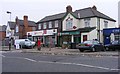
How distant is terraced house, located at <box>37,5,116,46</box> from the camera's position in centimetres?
4084

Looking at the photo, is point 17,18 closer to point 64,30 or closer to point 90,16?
point 64,30

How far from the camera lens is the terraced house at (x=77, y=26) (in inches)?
Result: 1608

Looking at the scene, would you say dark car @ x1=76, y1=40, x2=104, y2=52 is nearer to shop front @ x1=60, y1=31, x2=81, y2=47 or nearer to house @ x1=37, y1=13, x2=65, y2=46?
shop front @ x1=60, y1=31, x2=81, y2=47

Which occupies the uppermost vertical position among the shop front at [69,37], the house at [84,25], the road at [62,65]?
the house at [84,25]

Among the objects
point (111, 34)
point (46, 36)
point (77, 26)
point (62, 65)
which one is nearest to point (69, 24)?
point (77, 26)

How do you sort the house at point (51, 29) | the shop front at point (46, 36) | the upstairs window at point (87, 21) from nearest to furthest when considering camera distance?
the upstairs window at point (87, 21)
the house at point (51, 29)
the shop front at point (46, 36)

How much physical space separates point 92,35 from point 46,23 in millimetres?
14554

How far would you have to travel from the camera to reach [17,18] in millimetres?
63625

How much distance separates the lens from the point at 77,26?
4412cm

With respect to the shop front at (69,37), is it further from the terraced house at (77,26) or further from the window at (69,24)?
the window at (69,24)

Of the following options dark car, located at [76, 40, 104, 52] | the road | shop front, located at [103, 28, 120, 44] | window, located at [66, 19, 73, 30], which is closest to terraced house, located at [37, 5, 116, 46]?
window, located at [66, 19, 73, 30]

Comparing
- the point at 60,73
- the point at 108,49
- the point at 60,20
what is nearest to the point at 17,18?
the point at 60,20

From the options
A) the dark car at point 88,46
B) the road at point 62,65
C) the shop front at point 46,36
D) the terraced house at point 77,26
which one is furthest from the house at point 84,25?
the road at point 62,65

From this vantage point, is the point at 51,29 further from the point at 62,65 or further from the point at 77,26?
the point at 62,65
